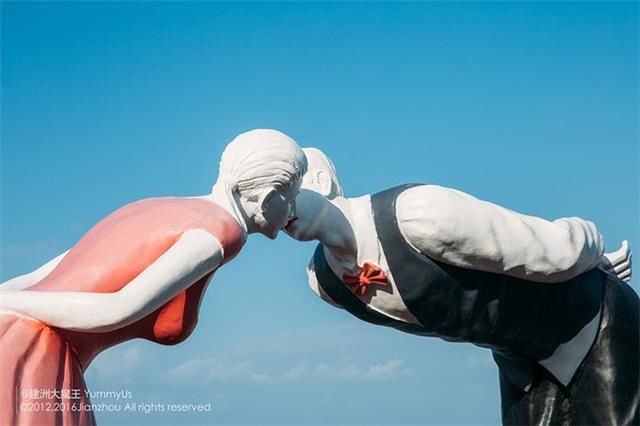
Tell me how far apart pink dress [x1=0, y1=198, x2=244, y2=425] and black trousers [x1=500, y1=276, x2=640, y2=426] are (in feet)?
4.41

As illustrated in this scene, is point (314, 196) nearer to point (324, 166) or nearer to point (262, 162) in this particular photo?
point (324, 166)

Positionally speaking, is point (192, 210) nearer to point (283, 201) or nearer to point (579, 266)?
point (283, 201)

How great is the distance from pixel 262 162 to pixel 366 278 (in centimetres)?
59

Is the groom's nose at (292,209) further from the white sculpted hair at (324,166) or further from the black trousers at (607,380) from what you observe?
the black trousers at (607,380)

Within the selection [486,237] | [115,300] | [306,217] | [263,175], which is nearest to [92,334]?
[115,300]

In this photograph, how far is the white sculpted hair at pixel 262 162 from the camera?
122 inches

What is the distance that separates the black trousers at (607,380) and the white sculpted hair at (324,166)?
3.08 feet

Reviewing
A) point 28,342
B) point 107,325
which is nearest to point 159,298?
point 107,325

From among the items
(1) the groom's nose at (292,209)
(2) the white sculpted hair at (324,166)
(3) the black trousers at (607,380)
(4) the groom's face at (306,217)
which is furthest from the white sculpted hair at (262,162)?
(3) the black trousers at (607,380)

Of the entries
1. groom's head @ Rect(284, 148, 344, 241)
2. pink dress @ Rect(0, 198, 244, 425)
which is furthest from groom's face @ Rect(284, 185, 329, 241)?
pink dress @ Rect(0, 198, 244, 425)

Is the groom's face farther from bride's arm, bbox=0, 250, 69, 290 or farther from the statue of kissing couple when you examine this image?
bride's arm, bbox=0, 250, 69, 290

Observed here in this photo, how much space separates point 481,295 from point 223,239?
3.06 feet

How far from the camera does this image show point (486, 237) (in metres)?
3.43

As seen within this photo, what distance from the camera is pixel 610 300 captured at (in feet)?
12.5
